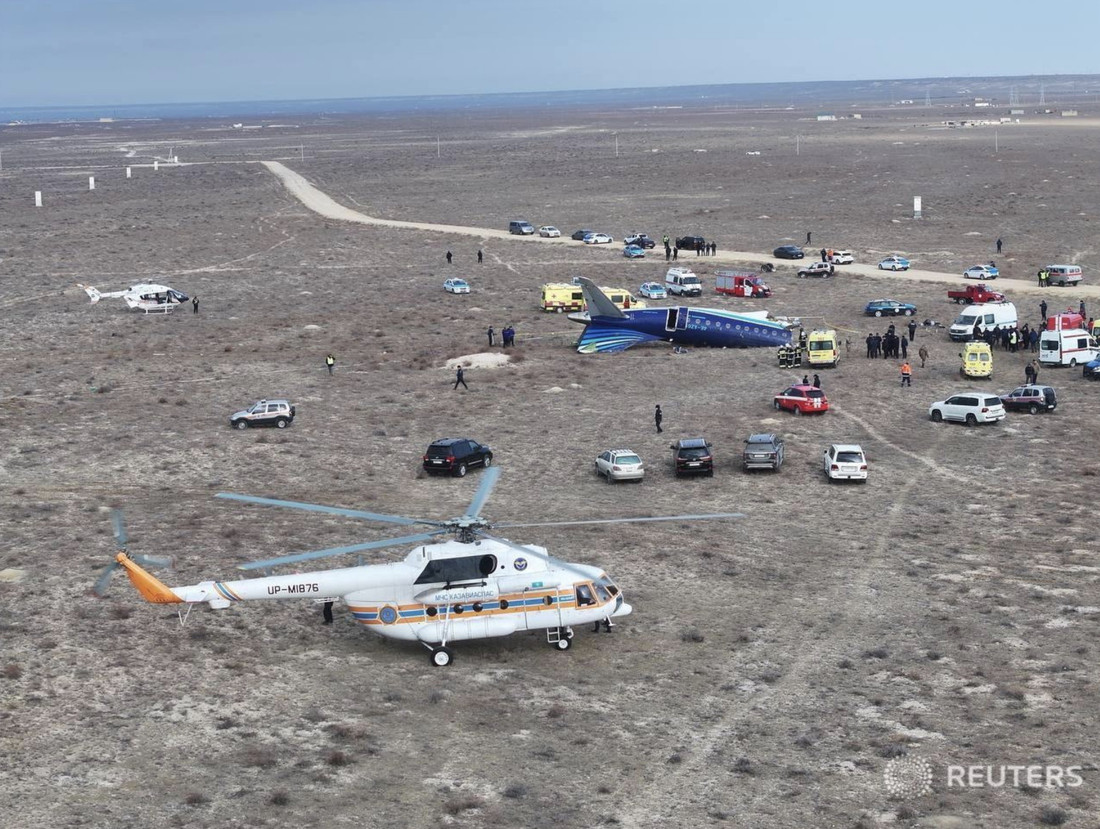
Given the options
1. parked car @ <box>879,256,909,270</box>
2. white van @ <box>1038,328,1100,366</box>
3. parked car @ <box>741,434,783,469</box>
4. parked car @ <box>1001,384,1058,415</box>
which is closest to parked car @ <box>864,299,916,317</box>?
white van @ <box>1038,328,1100,366</box>

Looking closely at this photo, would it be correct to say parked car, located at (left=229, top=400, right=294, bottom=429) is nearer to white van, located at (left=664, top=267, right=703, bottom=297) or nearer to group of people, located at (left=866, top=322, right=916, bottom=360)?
group of people, located at (left=866, top=322, right=916, bottom=360)

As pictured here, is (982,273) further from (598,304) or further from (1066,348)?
(598,304)

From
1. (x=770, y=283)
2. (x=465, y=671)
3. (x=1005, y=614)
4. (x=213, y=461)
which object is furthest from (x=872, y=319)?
(x=465, y=671)

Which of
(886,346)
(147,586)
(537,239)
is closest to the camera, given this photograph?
(147,586)

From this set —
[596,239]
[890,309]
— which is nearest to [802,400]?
[890,309]

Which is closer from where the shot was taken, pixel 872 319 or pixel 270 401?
pixel 270 401

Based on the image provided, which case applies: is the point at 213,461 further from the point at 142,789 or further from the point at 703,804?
the point at 703,804
